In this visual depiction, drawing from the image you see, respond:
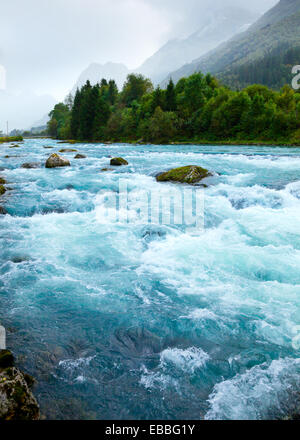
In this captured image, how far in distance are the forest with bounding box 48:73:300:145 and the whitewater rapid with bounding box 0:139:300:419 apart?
1542 inches

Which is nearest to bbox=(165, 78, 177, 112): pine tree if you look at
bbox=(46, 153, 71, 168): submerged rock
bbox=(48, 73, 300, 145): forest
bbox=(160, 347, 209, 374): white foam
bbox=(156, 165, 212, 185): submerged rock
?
bbox=(48, 73, 300, 145): forest

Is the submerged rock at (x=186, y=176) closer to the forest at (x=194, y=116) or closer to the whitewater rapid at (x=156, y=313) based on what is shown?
the whitewater rapid at (x=156, y=313)

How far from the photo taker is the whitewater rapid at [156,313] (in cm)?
351

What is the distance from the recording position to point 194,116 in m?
57.0

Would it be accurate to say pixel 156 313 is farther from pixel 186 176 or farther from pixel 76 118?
pixel 76 118

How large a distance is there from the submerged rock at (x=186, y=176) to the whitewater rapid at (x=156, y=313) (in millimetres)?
4197

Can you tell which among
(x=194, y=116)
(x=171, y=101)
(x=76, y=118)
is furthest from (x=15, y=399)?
(x=76, y=118)

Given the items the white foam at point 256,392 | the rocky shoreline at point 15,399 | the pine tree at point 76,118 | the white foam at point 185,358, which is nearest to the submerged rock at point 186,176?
the white foam at point 185,358

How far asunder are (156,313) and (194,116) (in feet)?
190

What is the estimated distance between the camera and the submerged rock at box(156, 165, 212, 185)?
14211 millimetres

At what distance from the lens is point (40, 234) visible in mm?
8680

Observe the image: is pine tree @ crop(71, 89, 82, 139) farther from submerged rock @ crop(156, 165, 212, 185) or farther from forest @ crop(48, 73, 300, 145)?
submerged rock @ crop(156, 165, 212, 185)

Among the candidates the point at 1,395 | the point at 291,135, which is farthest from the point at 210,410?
the point at 291,135
